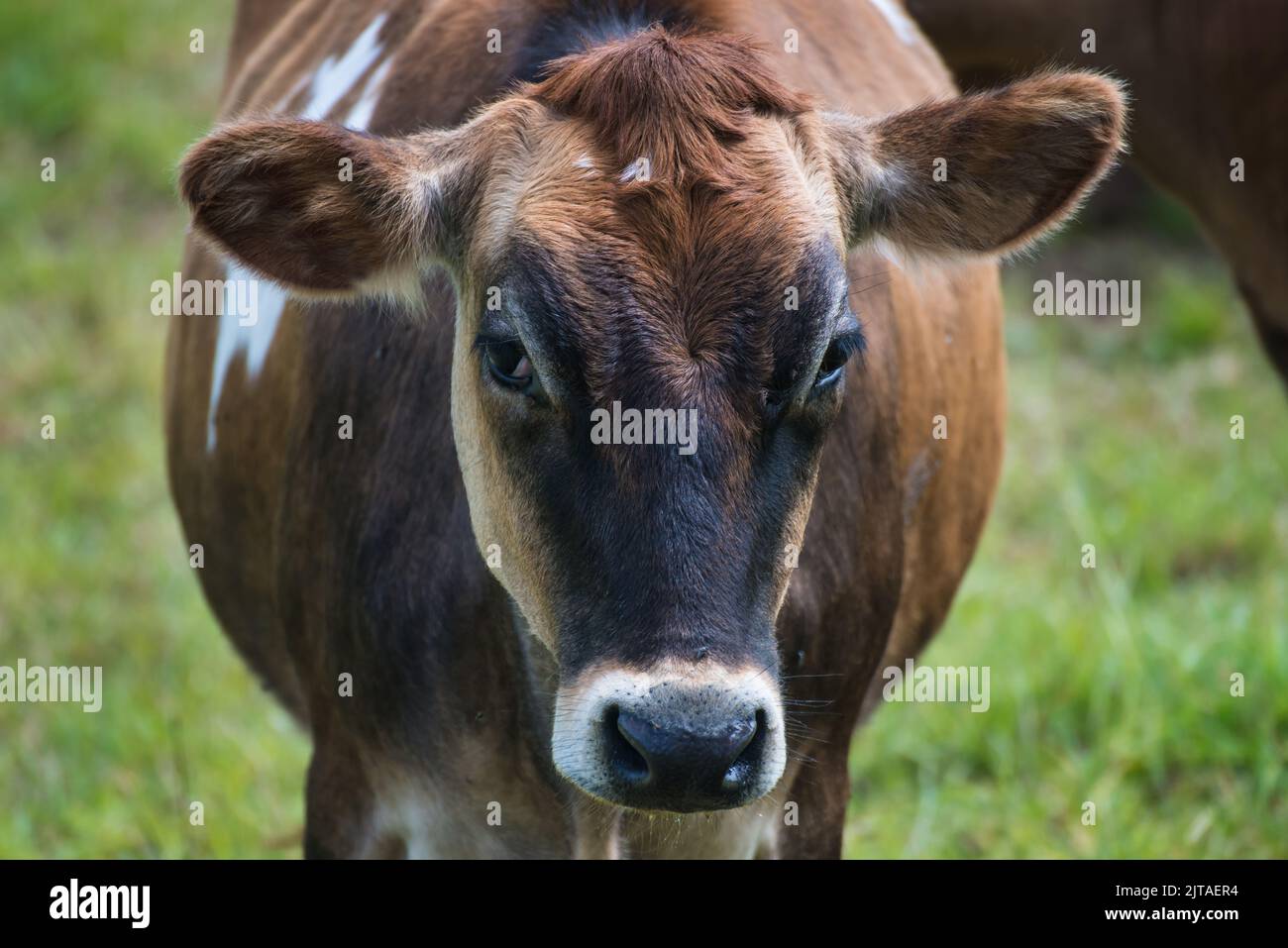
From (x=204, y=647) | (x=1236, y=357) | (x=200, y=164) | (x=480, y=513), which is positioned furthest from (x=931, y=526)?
(x=1236, y=357)

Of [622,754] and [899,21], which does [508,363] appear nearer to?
[622,754]

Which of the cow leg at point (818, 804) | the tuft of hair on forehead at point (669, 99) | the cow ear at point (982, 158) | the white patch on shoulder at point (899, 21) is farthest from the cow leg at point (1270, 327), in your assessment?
the tuft of hair on forehead at point (669, 99)

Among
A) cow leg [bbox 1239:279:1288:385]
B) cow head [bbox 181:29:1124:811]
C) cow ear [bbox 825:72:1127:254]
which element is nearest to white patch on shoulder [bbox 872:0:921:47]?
cow ear [bbox 825:72:1127:254]

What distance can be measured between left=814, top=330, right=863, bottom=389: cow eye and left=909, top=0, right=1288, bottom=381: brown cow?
2087mm

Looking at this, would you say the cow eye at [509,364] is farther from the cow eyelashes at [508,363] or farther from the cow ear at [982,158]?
the cow ear at [982,158]

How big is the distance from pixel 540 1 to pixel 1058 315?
540 cm

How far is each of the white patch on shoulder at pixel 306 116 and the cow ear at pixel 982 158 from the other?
1.08 m

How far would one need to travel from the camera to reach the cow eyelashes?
254 centimetres

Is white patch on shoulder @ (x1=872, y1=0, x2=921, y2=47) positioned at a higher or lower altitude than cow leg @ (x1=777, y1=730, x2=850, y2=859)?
higher

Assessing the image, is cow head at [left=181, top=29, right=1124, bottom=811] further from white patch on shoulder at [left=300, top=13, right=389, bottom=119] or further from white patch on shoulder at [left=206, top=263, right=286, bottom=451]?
white patch on shoulder at [left=300, top=13, right=389, bottom=119]

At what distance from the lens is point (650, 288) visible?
8.01ft

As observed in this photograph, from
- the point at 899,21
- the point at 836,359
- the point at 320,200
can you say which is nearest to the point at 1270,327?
→ the point at 899,21

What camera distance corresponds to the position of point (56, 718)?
17.0ft
